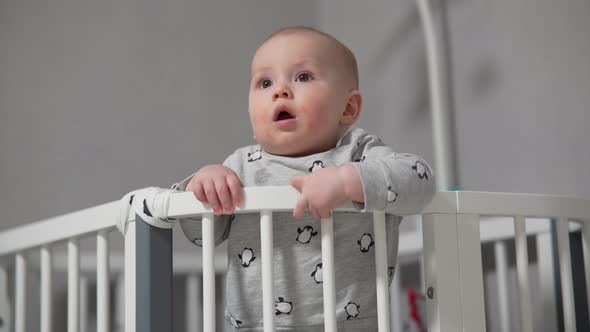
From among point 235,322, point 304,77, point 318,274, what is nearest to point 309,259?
point 318,274

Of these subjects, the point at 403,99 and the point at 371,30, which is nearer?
the point at 403,99

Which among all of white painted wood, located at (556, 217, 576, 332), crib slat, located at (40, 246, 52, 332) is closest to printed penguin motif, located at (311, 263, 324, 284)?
white painted wood, located at (556, 217, 576, 332)

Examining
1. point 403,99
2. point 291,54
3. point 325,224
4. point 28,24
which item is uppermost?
point 28,24

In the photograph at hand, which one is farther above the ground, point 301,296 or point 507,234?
point 507,234

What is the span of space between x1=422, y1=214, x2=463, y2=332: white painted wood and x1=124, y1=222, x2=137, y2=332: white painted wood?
35 centimetres

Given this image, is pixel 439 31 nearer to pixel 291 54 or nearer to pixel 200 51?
pixel 200 51

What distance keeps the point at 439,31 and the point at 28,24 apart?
35.6 inches

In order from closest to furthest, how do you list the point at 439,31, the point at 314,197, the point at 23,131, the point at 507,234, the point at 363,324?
the point at 314,197, the point at 363,324, the point at 507,234, the point at 23,131, the point at 439,31

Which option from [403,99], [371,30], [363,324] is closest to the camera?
[363,324]

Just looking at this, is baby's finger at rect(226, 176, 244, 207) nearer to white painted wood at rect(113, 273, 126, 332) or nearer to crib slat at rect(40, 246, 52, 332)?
crib slat at rect(40, 246, 52, 332)

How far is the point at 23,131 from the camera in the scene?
1.64m

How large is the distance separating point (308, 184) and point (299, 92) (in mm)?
201

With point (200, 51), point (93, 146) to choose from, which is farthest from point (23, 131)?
point (200, 51)

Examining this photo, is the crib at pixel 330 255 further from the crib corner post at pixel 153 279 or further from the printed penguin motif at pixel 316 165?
the printed penguin motif at pixel 316 165
